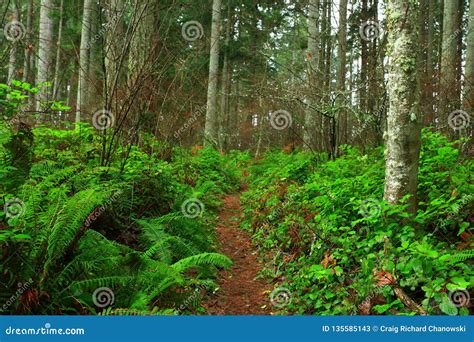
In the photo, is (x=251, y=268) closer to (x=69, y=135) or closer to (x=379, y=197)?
(x=379, y=197)

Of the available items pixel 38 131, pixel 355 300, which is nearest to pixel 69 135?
pixel 38 131

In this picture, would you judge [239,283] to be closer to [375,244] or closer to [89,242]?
[375,244]

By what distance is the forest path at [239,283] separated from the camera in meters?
4.29

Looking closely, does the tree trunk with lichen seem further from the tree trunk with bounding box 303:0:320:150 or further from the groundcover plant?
the groundcover plant

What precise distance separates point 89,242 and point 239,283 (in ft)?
6.64

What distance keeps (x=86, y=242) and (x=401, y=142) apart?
140 inches

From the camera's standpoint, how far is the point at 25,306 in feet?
9.81

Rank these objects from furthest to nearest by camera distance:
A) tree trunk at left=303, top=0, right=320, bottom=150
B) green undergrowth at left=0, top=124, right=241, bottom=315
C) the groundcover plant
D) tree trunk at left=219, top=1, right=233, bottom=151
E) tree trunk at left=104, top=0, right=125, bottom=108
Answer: tree trunk at left=219, top=1, right=233, bottom=151 → tree trunk at left=303, top=0, right=320, bottom=150 → tree trunk at left=104, top=0, right=125, bottom=108 → the groundcover plant → green undergrowth at left=0, top=124, right=241, bottom=315

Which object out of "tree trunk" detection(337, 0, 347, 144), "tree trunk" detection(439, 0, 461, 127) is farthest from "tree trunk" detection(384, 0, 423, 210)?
"tree trunk" detection(439, 0, 461, 127)

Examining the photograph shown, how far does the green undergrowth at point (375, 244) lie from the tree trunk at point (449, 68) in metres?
4.56

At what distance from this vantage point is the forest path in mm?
4285

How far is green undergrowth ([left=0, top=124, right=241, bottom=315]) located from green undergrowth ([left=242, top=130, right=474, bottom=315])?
3.59ft

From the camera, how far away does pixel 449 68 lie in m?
10.1

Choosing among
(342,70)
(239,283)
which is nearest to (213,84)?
(342,70)
